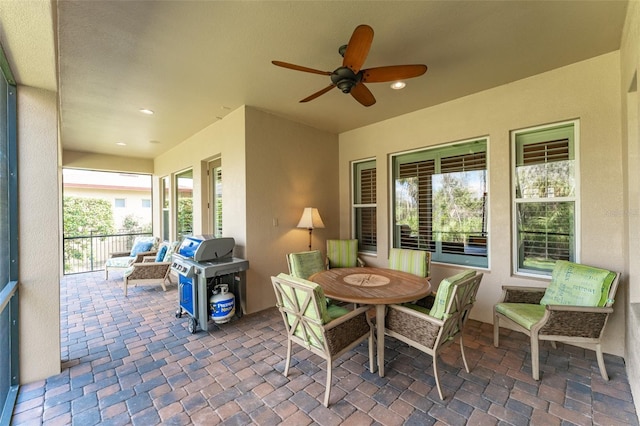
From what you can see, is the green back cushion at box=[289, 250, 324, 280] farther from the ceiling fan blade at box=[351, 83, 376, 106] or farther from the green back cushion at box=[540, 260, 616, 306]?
the green back cushion at box=[540, 260, 616, 306]

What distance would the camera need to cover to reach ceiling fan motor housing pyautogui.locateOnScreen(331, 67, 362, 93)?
6.56ft

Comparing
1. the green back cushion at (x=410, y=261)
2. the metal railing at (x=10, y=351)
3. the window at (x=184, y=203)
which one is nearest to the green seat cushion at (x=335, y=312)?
the green back cushion at (x=410, y=261)

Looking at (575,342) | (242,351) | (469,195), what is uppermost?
(469,195)

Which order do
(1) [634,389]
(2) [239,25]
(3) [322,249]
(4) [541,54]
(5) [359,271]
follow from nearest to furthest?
(1) [634,389] < (2) [239,25] < (4) [541,54] < (5) [359,271] < (3) [322,249]

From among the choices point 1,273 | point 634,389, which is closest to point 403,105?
point 634,389

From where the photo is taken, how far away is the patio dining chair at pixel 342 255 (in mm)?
4227

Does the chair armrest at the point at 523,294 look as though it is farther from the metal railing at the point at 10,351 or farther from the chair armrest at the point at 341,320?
the metal railing at the point at 10,351

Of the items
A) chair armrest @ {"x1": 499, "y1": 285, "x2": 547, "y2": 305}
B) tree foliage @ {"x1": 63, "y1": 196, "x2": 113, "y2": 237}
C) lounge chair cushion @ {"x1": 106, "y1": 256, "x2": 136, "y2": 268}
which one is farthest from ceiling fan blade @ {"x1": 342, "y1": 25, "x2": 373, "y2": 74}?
tree foliage @ {"x1": 63, "y1": 196, "x2": 113, "y2": 237}

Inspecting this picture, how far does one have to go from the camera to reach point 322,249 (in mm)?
4691

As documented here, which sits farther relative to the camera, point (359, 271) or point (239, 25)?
point (359, 271)

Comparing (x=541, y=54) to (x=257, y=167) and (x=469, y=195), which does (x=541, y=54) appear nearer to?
(x=469, y=195)

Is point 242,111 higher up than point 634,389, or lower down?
higher up

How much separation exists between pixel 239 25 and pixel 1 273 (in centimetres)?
254

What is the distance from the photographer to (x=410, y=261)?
346 cm
